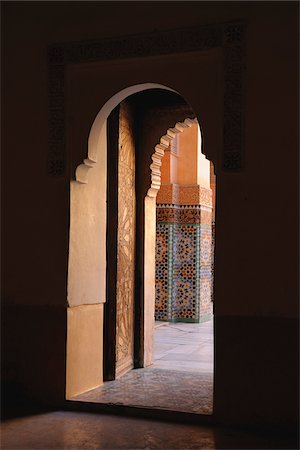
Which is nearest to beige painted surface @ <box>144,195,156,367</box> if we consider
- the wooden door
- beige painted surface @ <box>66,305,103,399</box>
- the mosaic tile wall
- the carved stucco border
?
the carved stucco border

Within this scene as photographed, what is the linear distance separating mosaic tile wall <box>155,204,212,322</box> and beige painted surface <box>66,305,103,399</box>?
4.71 metres

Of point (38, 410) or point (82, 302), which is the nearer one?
point (38, 410)

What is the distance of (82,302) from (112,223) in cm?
91

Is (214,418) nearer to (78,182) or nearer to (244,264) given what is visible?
(244,264)

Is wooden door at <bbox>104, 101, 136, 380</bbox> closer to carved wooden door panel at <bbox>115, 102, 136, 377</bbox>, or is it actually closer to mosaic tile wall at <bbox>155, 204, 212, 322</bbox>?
carved wooden door panel at <bbox>115, 102, 136, 377</bbox>

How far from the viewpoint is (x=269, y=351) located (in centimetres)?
392

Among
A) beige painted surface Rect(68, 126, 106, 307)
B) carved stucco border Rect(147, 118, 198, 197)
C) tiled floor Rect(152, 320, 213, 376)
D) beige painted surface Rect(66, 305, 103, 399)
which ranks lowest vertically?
tiled floor Rect(152, 320, 213, 376)

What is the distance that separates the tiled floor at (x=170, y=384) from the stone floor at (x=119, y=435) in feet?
0.74

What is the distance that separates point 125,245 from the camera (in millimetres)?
5504

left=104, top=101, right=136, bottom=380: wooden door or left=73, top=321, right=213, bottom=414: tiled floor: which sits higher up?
left=104, top=101, right=136, bottom=380: wooden door

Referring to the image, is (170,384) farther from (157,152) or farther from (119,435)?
(157,152)

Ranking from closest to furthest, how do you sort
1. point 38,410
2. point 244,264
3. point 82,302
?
point 244,264, point 38,410, point 82,302

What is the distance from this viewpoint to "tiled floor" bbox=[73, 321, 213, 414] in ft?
14.2

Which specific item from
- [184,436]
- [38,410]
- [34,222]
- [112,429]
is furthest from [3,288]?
[184,436]
